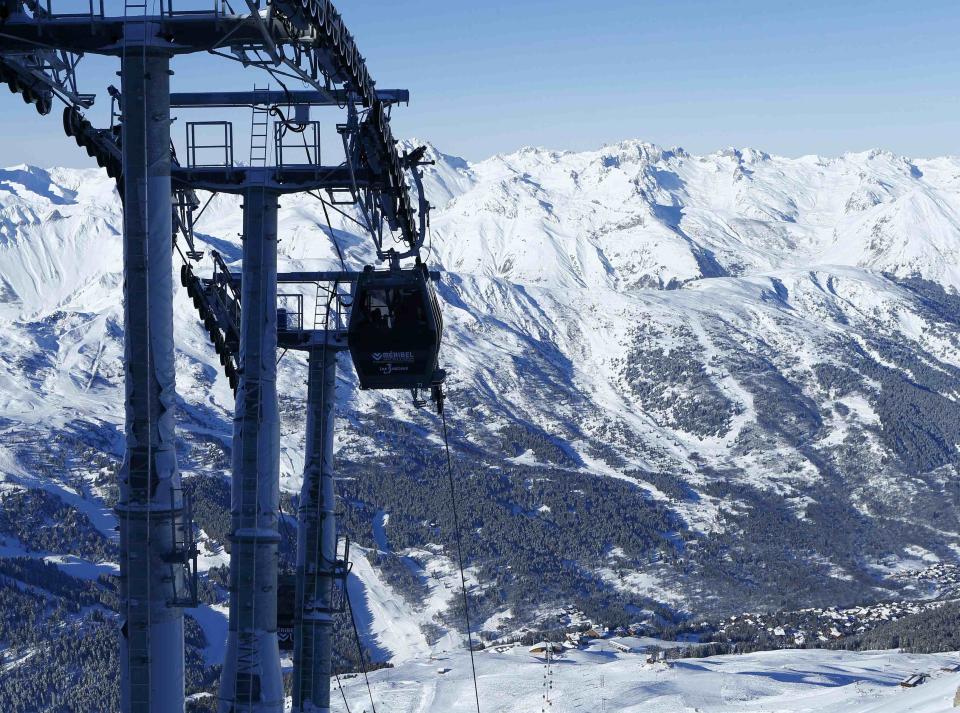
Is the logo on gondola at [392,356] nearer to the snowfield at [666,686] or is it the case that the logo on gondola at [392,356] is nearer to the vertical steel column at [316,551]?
the vertical steel column at [316,551]

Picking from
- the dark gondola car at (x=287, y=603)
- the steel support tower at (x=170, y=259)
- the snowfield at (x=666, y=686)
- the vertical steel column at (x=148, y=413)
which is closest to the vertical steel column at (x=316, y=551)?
the dark gondola car at (x=287, y=603)

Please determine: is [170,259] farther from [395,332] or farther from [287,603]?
[287,603]

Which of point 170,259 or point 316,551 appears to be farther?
point 316,551

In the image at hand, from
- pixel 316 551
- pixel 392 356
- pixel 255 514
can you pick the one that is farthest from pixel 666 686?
pixel 255 514

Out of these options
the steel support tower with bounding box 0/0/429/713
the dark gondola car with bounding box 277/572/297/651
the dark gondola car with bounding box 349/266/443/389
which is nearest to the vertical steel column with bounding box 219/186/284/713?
the steel support tower with bounding box 0/0/429/713

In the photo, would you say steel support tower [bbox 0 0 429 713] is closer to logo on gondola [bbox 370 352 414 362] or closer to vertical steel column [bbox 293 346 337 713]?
logo on gondola [bbox 370 352 414 362]

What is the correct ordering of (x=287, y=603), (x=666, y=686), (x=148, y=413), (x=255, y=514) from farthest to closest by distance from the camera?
(x=666, y=686) < (x=287, y=603) < (x=255, y=514) < (x=148, y=413)
